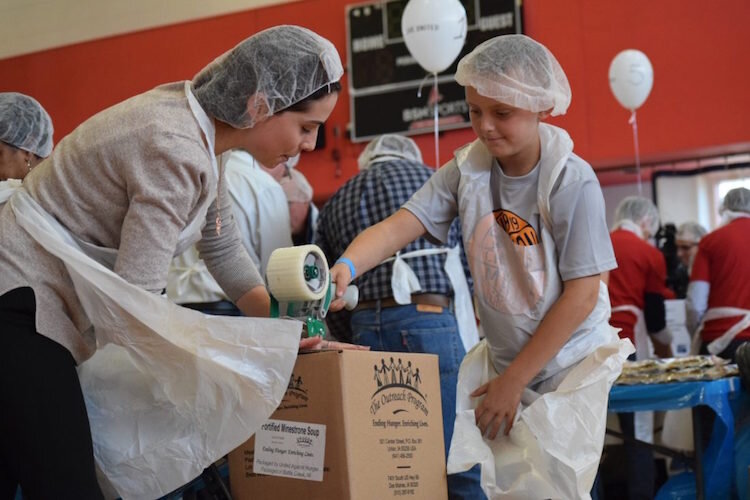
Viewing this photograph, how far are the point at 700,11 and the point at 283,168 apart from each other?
3918 millimetres

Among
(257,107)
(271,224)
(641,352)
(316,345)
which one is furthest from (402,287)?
(641,352)

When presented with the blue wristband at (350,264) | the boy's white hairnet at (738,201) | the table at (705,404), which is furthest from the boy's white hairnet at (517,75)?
the boy's white hairnet at (738,201)

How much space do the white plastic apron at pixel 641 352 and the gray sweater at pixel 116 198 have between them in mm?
2790

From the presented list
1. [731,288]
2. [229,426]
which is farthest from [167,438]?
[731,288]

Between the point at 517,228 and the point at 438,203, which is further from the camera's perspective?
the point at 438,203

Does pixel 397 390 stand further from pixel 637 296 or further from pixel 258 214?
pixel 637 296

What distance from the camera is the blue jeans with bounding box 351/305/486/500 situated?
2.85m

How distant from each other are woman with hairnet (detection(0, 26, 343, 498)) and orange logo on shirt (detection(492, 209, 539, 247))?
19.6 inches

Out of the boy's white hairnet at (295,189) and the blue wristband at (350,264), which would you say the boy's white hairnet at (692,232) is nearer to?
the boy's white hairnet at (295,189)

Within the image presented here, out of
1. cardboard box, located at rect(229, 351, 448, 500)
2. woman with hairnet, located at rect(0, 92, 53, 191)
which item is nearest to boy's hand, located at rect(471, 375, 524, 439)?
cardboard box, located at rect(229, 351, 448, 500)

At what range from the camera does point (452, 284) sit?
9.92 ft

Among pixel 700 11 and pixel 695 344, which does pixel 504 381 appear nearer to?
pixel 695 344

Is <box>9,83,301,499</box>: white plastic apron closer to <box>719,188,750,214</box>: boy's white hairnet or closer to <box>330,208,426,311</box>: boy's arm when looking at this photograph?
<box>330,208,426,311</box>: boy's arm

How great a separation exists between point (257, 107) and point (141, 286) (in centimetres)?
39
